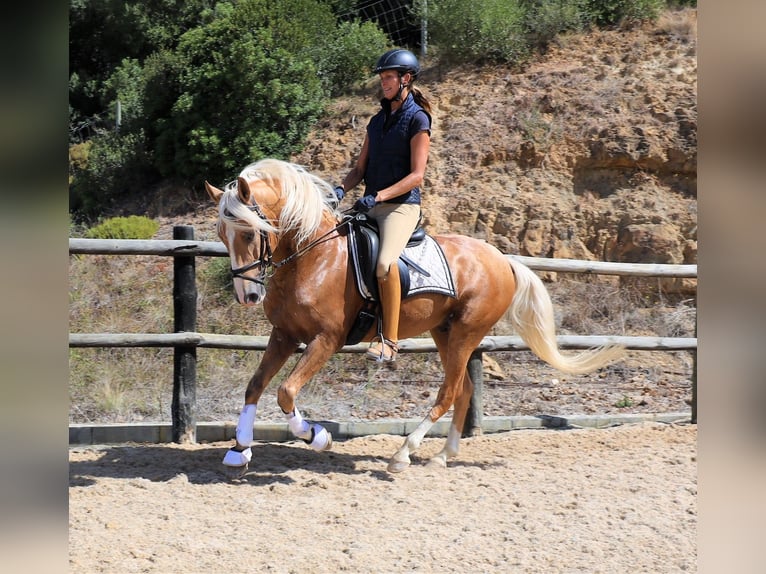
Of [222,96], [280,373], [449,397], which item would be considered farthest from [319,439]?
[222,96]

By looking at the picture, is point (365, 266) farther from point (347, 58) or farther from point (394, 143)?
point (347, 58)

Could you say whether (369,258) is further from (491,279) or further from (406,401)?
(406,401)

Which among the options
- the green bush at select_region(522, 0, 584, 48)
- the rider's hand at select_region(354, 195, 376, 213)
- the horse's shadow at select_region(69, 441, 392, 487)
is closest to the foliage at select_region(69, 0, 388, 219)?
the green bush at select_region(522, 0, 584, 48)

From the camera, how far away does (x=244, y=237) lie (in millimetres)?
4691

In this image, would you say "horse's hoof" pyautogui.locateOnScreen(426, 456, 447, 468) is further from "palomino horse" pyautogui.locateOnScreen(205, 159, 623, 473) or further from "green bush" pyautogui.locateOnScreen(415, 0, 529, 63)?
"green bush" pyautogui.locateOnScreen(415, 0, 529, 63)

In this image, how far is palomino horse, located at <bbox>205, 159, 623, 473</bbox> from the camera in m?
4.70

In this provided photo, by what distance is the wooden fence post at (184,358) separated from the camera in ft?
19.6

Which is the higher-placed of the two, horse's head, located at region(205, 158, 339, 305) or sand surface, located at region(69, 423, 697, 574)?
horse's head, located at region(205, 158, 339, 305)

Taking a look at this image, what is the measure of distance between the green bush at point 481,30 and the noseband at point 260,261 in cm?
1019

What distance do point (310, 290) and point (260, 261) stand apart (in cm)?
A: 42

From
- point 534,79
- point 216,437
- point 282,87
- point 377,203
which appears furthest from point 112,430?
point 534,79

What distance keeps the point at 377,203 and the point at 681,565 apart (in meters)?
2.62

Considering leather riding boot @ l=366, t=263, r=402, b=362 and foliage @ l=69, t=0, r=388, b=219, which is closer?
leather riding boot @ l=366, t=263, r=402, b=362

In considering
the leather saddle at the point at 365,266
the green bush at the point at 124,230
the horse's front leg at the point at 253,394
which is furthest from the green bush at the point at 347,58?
the horse's front leg at the point at 253,394
